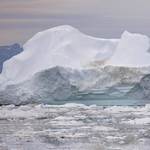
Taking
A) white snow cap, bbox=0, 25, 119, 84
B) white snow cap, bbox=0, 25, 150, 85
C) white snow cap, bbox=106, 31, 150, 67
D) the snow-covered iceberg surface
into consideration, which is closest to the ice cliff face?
Result: the snow-covered iceberg surface

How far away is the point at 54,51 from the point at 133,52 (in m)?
4.84

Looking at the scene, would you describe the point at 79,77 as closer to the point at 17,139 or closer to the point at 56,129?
the point at 56,129

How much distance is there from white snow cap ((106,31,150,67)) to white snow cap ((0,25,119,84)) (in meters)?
2.17

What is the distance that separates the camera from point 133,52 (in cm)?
1506

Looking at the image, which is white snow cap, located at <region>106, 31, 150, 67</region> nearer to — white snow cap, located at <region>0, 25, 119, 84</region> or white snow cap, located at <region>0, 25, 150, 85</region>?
white snow cap, located at <region>0, 25, 150, 85</region>

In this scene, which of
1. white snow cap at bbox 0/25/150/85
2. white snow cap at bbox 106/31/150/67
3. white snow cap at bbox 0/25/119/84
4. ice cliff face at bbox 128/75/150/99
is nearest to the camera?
ice cliff face at bbox 128/75/150/99

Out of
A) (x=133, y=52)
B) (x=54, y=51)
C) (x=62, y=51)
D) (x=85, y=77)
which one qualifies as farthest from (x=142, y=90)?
(x=54, y=51)

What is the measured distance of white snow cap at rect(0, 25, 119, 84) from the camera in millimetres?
17211

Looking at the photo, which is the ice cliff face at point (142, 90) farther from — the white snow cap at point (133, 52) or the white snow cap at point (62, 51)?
the white snow cap at point (62, 51)

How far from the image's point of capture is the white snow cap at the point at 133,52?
1472 centimetres

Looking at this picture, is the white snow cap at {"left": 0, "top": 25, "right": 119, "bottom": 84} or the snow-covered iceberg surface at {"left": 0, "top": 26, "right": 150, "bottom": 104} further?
the white snow cap at {"left": 0, "top": 25, "right": 119, "bottom": 84}

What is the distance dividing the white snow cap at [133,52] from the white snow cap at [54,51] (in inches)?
85.3

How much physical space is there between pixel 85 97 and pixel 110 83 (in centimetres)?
152

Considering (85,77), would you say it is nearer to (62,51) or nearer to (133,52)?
(133,52)
